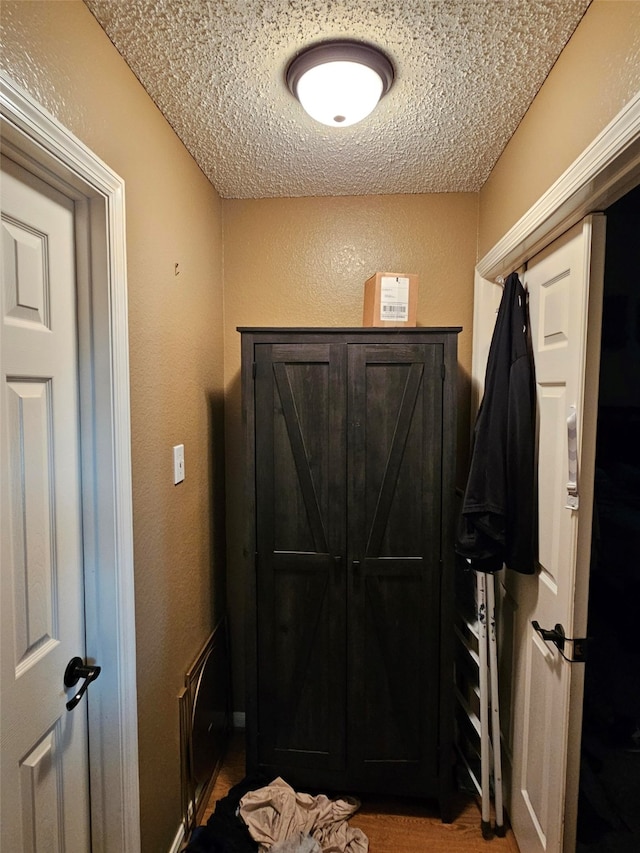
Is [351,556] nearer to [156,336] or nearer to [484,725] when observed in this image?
[484,725]

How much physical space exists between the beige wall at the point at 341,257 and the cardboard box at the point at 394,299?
31cm

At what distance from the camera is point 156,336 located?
1.35 m

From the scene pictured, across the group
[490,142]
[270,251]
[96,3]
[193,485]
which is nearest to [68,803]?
[193,485]

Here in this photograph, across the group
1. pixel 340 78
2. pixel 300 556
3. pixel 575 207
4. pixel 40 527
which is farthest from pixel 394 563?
pixel 340 78

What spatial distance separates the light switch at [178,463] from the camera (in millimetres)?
1500

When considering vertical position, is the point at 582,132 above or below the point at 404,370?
above

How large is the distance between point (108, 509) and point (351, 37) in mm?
1416

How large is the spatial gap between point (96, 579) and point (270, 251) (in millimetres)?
1610

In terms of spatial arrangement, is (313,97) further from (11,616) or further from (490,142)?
(11,616)

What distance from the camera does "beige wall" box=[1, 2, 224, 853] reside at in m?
0.92

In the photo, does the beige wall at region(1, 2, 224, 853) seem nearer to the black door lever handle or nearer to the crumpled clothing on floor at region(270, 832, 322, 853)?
the crumpled clothing on floor at region(270, 832, 322, 853)

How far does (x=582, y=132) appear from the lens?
101 cm

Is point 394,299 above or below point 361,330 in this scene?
above

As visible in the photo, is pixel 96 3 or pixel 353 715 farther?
pixel 353 715
